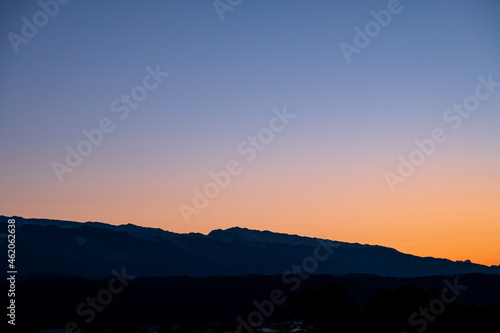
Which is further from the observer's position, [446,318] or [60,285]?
[60,285]

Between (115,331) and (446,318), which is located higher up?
(115,331)

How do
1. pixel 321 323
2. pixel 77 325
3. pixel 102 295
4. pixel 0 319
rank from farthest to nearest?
pixel 102 295, pixel 77 325, pixel 0 319, pixel 321 323

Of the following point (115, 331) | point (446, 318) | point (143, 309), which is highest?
point (143, 309)

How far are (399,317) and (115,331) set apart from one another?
70920 millimetres

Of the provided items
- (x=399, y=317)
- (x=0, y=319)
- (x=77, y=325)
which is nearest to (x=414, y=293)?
(x=399, y=317)

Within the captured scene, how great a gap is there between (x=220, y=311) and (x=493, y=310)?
4776 inches

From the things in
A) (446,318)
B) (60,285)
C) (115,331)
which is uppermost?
(60,285)

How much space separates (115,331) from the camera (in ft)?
434

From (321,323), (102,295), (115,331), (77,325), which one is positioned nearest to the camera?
(321,323)

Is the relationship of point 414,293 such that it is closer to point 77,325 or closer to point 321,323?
point 321,323

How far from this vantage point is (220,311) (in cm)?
19875

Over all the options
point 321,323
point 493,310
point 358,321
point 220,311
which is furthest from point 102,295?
point 493,310

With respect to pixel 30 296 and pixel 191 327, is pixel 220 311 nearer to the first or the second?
pixel 191 327

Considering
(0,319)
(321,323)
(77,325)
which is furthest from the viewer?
(77,325)
